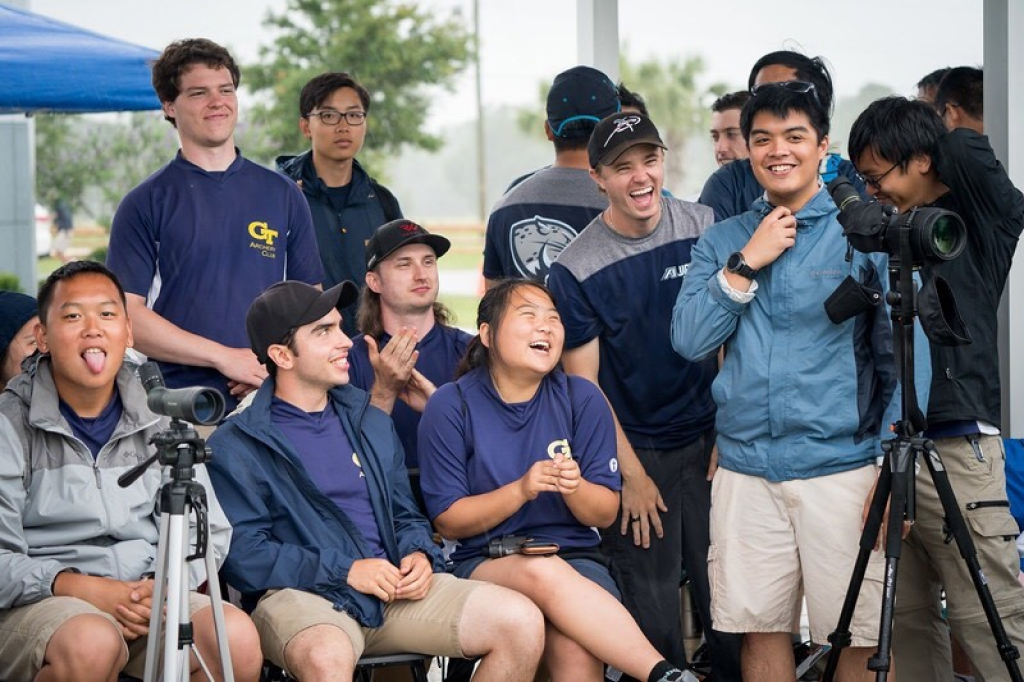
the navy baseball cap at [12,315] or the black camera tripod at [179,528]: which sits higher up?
the navy baseball cap at [12,315]

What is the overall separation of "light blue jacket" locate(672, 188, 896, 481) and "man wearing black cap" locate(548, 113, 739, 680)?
1.22 ft

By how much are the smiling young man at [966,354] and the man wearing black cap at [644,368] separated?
0.64m

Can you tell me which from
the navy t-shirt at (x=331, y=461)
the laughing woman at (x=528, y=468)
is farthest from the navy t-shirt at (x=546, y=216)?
the navy t-shirt at (x=331, y=461)

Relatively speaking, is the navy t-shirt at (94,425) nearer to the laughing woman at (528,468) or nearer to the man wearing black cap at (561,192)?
the laughing woman at (528,468)

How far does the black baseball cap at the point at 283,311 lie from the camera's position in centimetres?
362

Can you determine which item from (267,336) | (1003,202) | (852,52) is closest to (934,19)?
(852,52)

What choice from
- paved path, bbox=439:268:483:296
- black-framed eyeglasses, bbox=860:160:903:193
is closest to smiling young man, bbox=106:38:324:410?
black-framed eyeglasses, bbox=860:160:903:193

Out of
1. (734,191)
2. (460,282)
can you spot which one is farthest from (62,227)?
(734,191)

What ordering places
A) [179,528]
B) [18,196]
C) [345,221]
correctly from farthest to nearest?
1. [18,196]
2. [345,221]
3. [179,528]

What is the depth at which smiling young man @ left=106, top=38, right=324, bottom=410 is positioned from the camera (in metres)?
4.01

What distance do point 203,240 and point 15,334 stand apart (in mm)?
785

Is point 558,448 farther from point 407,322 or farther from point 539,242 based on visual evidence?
point 539,242

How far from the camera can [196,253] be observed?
4.06m

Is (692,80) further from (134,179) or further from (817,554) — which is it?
(817,554)
